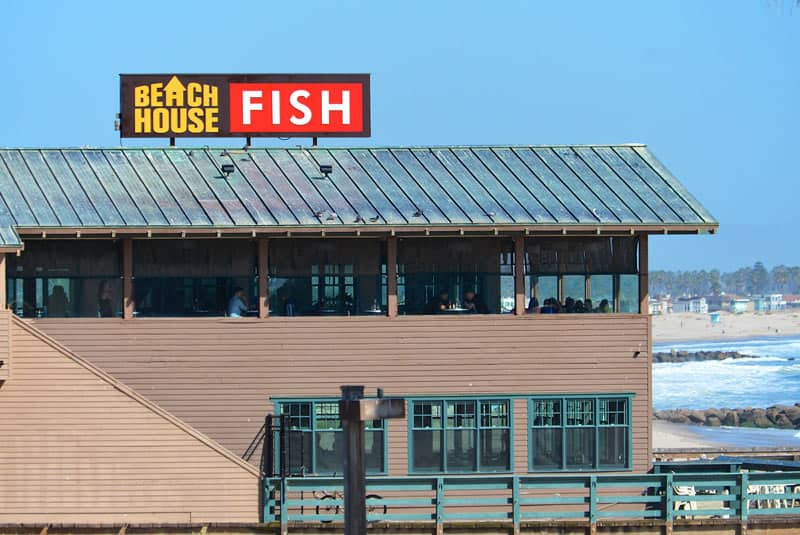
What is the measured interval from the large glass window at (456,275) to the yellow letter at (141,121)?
624 cm

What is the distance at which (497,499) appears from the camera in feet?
Answer: 93.0

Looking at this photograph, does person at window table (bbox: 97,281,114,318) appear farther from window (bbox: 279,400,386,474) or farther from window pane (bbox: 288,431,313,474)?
window pane (bbox: 288,431,313,474)

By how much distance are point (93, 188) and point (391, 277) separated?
5989 mm

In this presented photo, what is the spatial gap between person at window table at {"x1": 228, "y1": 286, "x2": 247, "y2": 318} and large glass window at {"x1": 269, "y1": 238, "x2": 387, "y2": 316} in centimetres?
56

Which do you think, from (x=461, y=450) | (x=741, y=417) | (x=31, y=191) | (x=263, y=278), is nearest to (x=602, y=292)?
(x=461, y=450)

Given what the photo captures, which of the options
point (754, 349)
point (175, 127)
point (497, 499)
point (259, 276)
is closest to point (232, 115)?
point (175, 127)

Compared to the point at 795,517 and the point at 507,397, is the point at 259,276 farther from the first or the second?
the point at 795,517

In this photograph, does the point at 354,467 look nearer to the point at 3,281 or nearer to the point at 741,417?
the point at 3,281

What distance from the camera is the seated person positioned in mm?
31656

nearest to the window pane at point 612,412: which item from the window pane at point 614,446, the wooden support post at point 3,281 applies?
the window pane at point 614,446

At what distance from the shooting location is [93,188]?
104 feet

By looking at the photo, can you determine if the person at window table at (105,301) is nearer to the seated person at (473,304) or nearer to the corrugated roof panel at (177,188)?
the corrugated roof panel at (177,188)

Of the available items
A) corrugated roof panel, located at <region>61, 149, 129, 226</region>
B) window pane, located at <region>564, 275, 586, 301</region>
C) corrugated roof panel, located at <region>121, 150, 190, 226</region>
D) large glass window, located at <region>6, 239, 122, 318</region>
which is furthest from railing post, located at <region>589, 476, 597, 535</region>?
corrugated roof panel, located at <region>61, 149, 129, 226</region>

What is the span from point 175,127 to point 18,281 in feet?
16.5
